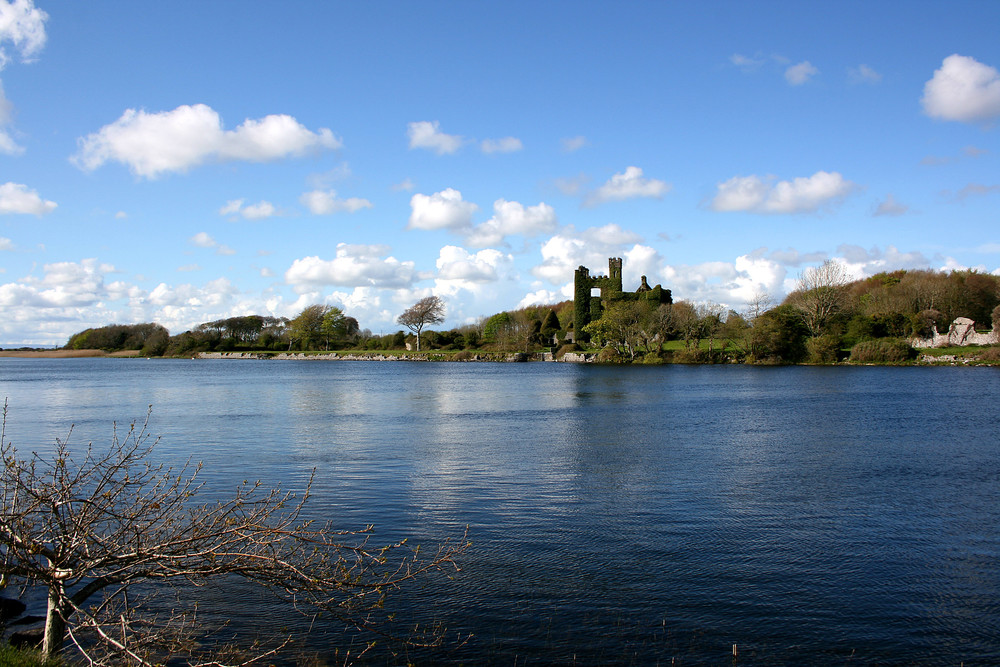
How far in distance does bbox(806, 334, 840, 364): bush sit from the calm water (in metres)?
36.8

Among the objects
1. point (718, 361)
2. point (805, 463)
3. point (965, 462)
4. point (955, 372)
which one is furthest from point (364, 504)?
point (718, 361)

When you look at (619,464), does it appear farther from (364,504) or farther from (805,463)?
(364,504)

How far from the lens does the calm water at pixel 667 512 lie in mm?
7438

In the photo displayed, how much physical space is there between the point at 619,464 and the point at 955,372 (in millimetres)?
46256

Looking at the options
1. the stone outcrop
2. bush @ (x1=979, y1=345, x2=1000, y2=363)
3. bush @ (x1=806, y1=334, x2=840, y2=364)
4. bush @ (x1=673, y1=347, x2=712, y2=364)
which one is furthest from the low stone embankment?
bush @ (x1=979, y1=345, x2=1000, y2=363)

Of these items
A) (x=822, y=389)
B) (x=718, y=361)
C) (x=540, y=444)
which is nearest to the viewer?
(x=540, y=444)

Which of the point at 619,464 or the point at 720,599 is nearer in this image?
the point at 720,599

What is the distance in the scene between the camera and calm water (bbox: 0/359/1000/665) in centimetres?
744

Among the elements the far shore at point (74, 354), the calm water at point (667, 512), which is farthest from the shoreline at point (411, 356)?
the calm water at point (667, 512)

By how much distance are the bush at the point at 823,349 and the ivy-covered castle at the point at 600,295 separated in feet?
77.3

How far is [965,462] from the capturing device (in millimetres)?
16641

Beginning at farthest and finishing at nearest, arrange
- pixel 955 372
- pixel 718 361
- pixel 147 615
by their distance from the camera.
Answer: pixel 718 361, pixel 955 372, pixel 147 615

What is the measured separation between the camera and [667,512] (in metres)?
12.2

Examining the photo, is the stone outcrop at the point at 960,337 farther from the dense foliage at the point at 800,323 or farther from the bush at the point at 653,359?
the bush at the point at 653,359
